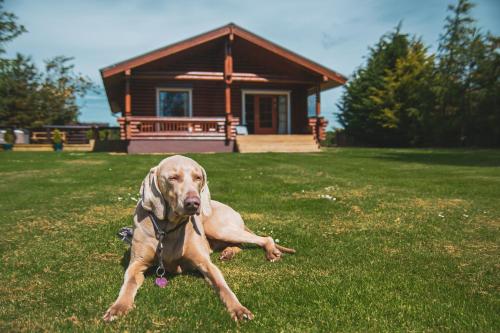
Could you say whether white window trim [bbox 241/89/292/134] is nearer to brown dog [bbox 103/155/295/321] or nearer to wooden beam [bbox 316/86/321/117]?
wooden beam [bbox 316/86/321/117]

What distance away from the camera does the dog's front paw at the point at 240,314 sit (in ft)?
8.21

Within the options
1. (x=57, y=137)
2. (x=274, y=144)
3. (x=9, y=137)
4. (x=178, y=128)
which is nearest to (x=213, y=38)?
(x=178, y=128)

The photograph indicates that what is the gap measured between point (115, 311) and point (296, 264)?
1.67 meters

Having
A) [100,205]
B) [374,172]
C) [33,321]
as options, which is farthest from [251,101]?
[33,321]

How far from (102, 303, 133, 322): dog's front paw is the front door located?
1993cm

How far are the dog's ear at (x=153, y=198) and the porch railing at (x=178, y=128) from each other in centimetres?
1565

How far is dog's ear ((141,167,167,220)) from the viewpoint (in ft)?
9.98

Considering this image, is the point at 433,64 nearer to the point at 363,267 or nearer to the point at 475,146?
the point at 475,146

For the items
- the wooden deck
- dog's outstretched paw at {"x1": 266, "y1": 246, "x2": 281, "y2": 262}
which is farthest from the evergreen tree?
dog's outstretched paw at {"x1": 266, "y1": 246, "x2": 281, "y2": 262}

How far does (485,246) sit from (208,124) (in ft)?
55.7

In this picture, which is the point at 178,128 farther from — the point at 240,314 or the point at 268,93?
the point at 240,314

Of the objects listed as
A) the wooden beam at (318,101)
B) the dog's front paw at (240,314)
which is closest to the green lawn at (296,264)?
the dog's front paw at (240,314)

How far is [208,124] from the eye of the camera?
20.3 metres

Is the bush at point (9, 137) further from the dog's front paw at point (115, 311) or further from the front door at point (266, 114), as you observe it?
the dog's front paw at point (115, 311)
